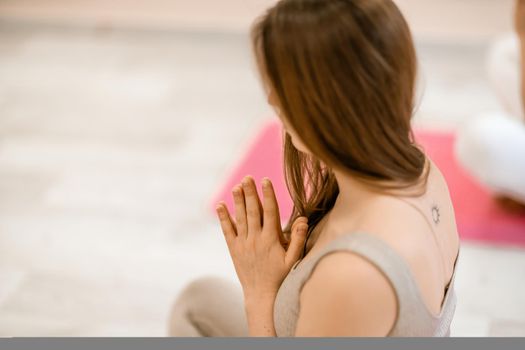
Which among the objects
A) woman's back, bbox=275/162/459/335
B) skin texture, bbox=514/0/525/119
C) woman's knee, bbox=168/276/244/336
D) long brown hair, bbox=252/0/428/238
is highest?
skin texture, bbox=514/0/525/119

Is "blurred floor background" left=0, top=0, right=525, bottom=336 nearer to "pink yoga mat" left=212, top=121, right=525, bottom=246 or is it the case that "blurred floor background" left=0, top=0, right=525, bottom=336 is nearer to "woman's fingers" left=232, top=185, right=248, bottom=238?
"pink yoga mat" left=212, top=121, right=525, bottom=246

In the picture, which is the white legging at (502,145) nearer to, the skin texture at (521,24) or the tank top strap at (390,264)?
the skin texture at (521,24)

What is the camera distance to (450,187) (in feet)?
8.26

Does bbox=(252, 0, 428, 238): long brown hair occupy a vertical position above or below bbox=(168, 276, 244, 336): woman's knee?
above

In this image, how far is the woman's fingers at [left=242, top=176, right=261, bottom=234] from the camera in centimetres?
111

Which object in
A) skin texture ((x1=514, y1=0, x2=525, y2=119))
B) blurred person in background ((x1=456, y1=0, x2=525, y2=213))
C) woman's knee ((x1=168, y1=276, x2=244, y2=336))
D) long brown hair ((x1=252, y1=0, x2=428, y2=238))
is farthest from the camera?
blurred person in background ((x1=456, y1=0, x2=525, y2=213))

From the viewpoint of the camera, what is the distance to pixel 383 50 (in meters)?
0.94

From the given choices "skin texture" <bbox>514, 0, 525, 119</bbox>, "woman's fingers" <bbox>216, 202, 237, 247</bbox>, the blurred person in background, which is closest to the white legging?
the blurred person in background

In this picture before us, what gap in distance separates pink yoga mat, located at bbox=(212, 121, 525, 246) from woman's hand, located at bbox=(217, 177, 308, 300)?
126cm

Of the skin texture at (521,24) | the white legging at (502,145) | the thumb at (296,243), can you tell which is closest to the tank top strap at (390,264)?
the thumb at (296,243)

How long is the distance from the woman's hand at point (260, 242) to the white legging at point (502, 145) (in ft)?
4.21

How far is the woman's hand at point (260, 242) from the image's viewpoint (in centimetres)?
110

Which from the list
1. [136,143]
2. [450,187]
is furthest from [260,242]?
[136,143]

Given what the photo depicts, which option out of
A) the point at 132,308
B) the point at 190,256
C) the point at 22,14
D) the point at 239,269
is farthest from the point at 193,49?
the point at 239,269
